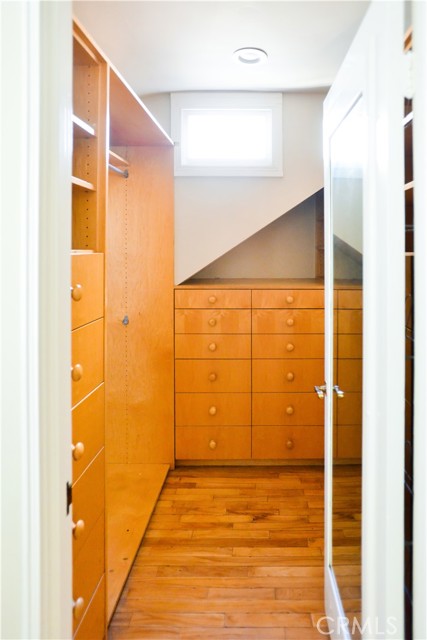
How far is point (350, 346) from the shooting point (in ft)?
5.21

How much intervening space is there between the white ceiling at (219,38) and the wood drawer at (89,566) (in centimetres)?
197

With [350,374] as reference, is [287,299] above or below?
above

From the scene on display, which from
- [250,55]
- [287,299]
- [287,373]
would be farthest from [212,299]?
[250,55]

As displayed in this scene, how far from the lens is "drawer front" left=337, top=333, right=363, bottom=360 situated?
4.70 ft

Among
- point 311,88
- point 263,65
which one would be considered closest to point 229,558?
point 263,65

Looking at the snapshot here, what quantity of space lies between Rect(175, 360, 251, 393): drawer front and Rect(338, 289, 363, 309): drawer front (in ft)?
5.64

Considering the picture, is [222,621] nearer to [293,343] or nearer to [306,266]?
[293,343]

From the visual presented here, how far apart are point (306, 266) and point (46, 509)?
3.23 m

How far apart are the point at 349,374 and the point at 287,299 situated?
1787 mm

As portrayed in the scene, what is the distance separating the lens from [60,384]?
1004 mm

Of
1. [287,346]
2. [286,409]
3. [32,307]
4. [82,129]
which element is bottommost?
[286,409]

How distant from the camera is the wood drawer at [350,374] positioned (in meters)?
1.45
